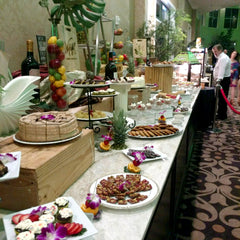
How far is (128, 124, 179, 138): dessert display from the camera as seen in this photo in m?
1.72

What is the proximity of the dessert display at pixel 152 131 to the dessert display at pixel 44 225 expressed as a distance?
1.06m

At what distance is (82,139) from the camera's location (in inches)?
44.4

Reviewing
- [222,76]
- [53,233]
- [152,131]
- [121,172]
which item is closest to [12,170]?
[53,233]

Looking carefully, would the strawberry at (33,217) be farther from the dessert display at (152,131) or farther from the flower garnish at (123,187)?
the dessert display at (152,131)

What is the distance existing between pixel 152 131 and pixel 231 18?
20278 millimetres

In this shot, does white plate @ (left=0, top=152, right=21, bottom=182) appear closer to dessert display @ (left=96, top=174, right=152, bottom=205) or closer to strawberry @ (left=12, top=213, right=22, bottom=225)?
strawberry @ (left=12, top=213, right=22, bottom=225)

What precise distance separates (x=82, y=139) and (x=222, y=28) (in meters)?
20.8

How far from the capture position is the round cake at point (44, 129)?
1008 millimetres

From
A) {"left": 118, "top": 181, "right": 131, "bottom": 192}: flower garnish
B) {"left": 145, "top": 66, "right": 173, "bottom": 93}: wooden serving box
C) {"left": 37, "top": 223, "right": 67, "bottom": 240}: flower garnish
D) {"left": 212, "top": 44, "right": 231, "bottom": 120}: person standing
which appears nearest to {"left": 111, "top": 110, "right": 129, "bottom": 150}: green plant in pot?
{"left": 118, "top": 181, "right": 131, "bottom": 192}: flower garnish

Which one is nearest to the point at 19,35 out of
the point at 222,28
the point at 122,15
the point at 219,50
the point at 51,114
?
the point at 51,114

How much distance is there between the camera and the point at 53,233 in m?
0.60

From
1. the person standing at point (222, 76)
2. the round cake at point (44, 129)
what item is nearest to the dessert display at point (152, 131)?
the round cake at point (44, 129)

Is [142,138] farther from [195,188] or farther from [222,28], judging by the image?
[222,28]

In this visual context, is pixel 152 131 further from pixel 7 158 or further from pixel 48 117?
pixel 7 158
